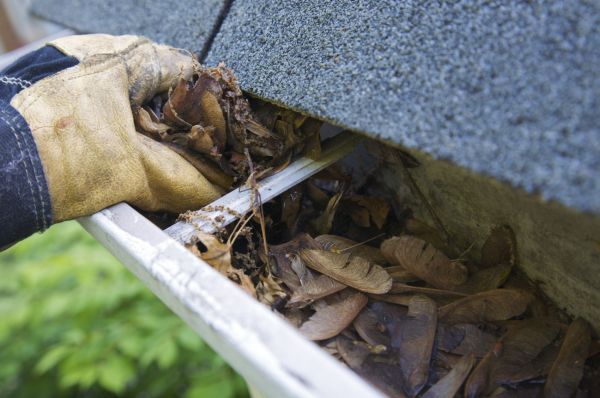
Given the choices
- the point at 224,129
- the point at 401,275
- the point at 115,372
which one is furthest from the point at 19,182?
the point at 115,372

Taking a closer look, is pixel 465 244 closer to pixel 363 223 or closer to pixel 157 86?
pixel 363 223

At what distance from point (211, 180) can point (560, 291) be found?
68 centimetres

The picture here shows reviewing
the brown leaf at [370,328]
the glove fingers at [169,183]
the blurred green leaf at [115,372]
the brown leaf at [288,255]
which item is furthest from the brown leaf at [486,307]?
the blurred green leaf at [115,372]

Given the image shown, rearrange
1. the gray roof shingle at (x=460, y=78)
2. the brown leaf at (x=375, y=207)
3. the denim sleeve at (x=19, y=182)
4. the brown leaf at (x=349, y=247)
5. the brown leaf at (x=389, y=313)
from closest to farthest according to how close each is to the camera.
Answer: the gray roof shingle at (x=460, y=78) → the denim sleeve at (x=19, y=182) → the brown leaf at (x=389, y=313) → the brown leaf at (x=349, y=247) → the brown leaf at (x=375, y=207)

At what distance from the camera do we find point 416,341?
94 centimetres

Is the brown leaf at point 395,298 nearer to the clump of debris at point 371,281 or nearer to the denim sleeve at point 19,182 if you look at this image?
the clump of debris at point 371,281

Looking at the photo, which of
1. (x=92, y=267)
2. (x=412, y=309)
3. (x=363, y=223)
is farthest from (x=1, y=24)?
(x=412, y=309)

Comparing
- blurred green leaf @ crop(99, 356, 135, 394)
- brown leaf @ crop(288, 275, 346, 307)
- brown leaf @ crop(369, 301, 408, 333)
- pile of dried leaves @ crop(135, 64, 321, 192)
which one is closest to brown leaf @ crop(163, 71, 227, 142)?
pile of dried leaves @ crop(135, 64, 321, 192)

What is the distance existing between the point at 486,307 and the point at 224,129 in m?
0.58

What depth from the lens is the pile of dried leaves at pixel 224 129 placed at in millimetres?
1044

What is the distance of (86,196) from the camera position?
94cm

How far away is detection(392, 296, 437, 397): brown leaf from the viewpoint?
890 mm

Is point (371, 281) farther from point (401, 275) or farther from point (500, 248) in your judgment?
point (500, 248)

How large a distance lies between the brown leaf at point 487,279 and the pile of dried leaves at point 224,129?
1.24ft
